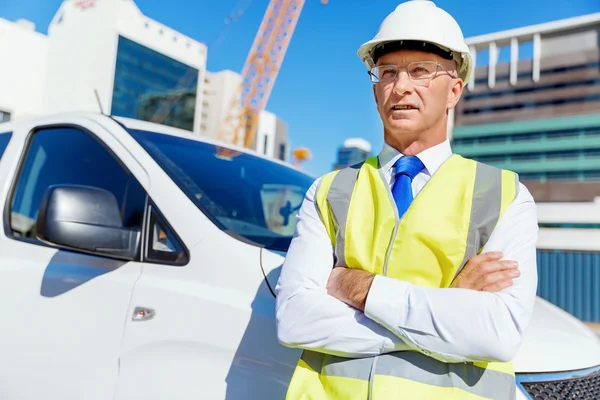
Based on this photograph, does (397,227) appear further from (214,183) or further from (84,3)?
(84,3)

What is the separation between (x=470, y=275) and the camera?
1.21m

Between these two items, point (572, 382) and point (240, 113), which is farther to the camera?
point (240, 113)

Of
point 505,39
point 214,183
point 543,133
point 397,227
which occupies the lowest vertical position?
point 397,227

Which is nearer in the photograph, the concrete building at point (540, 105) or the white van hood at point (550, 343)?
the white van hood at point (550, 343)

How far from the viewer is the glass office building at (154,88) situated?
67812 millimetres

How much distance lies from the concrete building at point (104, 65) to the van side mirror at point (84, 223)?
172 feet

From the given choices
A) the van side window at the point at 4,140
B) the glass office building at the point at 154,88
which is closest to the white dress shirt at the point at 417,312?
the van side window at the point at 4,140

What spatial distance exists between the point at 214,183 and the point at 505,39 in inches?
3567

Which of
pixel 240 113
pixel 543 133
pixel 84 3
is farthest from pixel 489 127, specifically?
pixel 84 3

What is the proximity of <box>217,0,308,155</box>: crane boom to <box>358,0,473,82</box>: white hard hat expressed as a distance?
46.9 m

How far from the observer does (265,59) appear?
4800 cm

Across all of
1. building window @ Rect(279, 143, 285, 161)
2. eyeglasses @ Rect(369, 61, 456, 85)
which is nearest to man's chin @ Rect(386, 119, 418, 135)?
eyeglasses @ Rect(369, 61, 456, 85)

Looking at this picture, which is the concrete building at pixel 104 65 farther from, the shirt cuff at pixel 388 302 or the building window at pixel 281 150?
the shirt cuff at pixel 388 302

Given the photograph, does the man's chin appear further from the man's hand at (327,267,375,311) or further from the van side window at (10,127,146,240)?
the van side window at (10,127,146,240)
